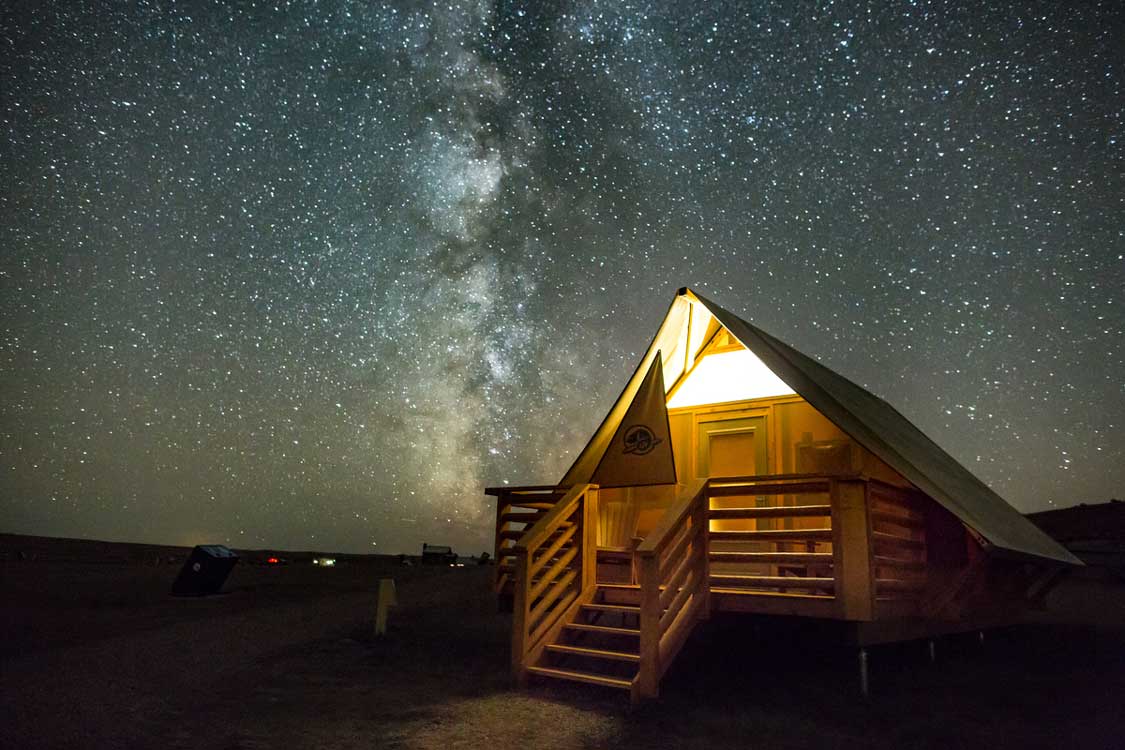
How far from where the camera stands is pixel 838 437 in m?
9.94

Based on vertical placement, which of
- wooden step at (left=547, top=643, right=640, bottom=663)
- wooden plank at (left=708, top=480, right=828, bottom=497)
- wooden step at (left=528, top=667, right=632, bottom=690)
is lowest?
wooden step at (left=528, top=667, right=632, bottom=690)

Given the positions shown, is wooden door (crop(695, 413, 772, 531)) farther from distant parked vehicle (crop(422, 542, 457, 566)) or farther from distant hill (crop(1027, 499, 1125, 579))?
distant parked vehicle (crop(422, 542, 457, 566))

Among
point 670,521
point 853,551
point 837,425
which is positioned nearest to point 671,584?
point 670,521

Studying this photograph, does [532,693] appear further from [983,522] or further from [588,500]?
[983,522]

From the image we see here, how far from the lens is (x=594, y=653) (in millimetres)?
6648

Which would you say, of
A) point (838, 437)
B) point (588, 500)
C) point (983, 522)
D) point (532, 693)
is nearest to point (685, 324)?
point (838, 437)

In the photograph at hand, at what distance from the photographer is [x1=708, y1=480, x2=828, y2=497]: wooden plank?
6681mm

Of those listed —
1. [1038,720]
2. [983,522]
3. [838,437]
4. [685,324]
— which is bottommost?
[1038,720]

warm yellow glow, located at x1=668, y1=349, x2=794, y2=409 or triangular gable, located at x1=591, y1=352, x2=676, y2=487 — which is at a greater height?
warm yellow glow, located at x1=668, y1=349, x2=794, y2=409

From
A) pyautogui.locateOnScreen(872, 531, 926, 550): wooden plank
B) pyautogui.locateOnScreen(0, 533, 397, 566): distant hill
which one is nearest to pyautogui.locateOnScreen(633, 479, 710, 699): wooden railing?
pyautogui.locateOnScreen(872, 531, 926, 550): wooden plank

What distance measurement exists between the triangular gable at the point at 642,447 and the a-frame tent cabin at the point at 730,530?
19mm

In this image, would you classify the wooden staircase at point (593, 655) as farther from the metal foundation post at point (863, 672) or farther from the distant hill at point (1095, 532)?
the distant hill at point (1095, 532)

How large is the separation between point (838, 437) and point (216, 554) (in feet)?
46.7

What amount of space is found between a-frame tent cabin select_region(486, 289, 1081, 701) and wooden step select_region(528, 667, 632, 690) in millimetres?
17
